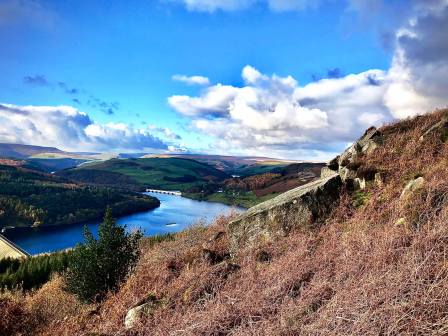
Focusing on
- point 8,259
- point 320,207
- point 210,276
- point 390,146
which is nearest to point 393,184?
point 320,207

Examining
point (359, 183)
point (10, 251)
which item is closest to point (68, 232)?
point (10, 251)

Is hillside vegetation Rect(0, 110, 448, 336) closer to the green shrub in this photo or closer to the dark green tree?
the dark green tree

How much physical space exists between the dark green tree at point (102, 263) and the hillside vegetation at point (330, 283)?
3807 millimetres

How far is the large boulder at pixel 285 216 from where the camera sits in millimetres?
17766

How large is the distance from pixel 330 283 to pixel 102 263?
18.1 m

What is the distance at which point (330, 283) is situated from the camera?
9000mm

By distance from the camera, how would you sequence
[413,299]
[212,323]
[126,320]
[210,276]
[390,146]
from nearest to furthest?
[413,299]
[212,323]
[126,320]
[210,276]
[390,146]

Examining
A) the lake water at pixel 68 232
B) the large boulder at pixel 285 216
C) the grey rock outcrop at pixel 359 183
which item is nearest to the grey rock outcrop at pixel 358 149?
the grey rock outcrop at pixel 359 183

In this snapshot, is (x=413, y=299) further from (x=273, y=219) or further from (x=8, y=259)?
(x=8, y=259)

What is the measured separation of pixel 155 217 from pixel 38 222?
67602 mm

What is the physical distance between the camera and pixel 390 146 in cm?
2238

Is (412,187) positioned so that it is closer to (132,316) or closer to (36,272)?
(132,316)

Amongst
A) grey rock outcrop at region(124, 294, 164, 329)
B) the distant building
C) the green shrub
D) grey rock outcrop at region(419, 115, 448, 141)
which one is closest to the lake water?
the distant building

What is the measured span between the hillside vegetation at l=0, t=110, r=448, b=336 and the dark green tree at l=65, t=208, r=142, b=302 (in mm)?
3807
